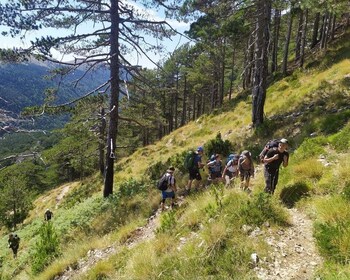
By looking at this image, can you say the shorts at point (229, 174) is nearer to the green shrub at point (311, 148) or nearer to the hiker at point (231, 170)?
the hiker at point (231, 170)

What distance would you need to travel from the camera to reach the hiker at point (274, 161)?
730 cm

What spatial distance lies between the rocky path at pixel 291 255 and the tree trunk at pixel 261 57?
29.7 ft

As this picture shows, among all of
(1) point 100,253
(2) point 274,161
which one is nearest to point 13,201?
(1) point 100,253

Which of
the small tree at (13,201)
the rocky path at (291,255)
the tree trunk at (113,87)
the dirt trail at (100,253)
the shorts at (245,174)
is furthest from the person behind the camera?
the small tree at (13,201)

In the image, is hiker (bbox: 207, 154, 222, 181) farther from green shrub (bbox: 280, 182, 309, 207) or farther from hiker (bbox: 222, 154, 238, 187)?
green shrub (bbox: 280, 182, 309, 207)

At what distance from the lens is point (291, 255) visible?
5.12 m

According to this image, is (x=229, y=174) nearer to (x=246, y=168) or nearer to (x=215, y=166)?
(x=215, y=166)

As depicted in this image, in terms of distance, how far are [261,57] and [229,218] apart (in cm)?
978

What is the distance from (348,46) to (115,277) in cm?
2280

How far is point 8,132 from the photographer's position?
569 centimetres

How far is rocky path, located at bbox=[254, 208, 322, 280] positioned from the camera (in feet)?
15.4

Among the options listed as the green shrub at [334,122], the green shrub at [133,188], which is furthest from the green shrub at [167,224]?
the green shrub at [334,122]

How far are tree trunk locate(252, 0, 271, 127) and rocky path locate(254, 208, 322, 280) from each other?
905 centimetres

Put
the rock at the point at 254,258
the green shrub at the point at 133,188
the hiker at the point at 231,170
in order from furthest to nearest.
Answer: the green shrub at the point at 133,188 → the hiker at the point at 231,170 → the rock at the point at 254,258
